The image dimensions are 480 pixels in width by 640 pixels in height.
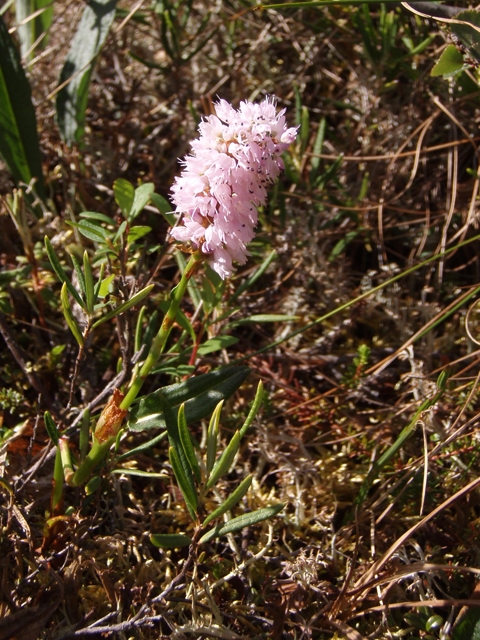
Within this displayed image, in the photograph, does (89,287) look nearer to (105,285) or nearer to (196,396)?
(105,285)

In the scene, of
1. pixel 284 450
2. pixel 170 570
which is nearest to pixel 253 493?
pixel 284 450

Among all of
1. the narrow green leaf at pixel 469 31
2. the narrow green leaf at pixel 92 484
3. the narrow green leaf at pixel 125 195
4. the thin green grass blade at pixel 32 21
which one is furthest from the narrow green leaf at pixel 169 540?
the thin green grass blade at pixel 32 21

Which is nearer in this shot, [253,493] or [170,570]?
[170,570]

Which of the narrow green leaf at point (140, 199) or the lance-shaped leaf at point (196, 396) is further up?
the narrow green leaf at point (140, 199)

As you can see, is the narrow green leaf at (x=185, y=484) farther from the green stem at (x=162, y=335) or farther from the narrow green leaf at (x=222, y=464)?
the green stem at (x=162, y=335)

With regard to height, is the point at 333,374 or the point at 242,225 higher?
the point at 242,225

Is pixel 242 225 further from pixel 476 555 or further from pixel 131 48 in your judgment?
pixel 131 48

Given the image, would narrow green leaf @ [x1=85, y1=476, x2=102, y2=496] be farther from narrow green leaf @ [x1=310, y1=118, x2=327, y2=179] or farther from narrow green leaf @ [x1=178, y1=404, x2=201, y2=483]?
narrow green leaf @ [x1=310, y1=118, x2=327, y2=179]
